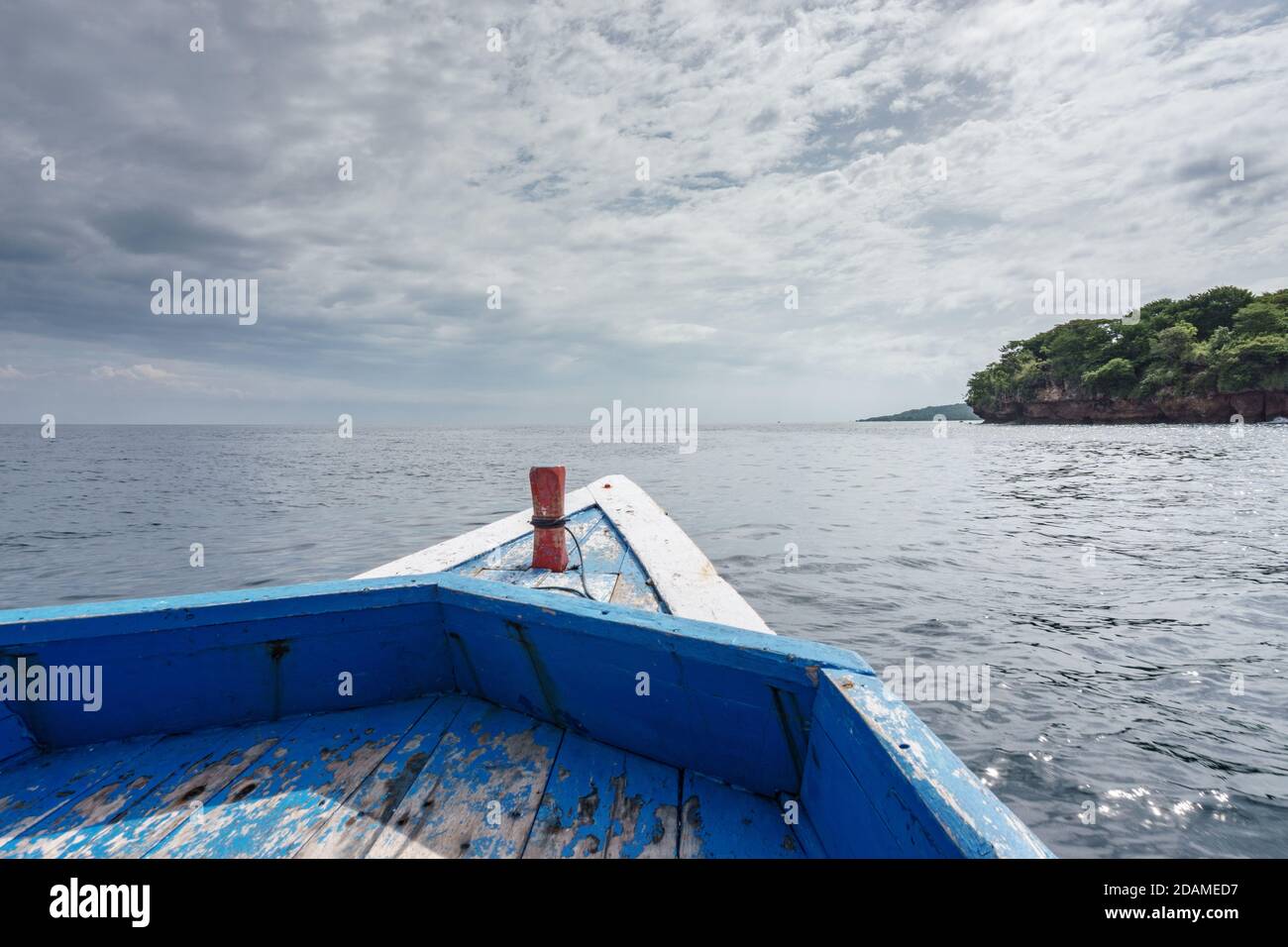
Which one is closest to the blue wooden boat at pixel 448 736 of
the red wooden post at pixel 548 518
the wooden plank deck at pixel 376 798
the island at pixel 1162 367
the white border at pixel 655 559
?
the wooden plank deck at pixel 376 798

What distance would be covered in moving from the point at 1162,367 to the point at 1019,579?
263ft

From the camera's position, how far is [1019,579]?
28.1ft

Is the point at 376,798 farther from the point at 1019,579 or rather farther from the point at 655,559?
the point at 1019,579

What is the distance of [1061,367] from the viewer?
7788 centimetres

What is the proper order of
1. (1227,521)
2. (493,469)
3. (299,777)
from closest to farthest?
(299,777), (1227,521), (493,469)

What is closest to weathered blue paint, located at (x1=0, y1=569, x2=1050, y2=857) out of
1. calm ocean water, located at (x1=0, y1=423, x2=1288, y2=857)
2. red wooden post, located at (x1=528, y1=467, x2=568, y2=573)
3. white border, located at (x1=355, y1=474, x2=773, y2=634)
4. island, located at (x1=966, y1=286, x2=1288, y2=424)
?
Result: white border, located at (x1=355, y1=474, x2=773, y2=634)

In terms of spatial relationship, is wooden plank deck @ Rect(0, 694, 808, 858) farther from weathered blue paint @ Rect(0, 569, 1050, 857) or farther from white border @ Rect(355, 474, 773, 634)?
white border @ Rect(355, 474, 773, 634)

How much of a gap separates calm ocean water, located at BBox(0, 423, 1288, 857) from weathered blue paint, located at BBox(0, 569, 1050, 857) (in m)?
3.02

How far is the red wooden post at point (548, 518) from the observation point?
5039mm

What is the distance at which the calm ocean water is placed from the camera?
3982 mm
